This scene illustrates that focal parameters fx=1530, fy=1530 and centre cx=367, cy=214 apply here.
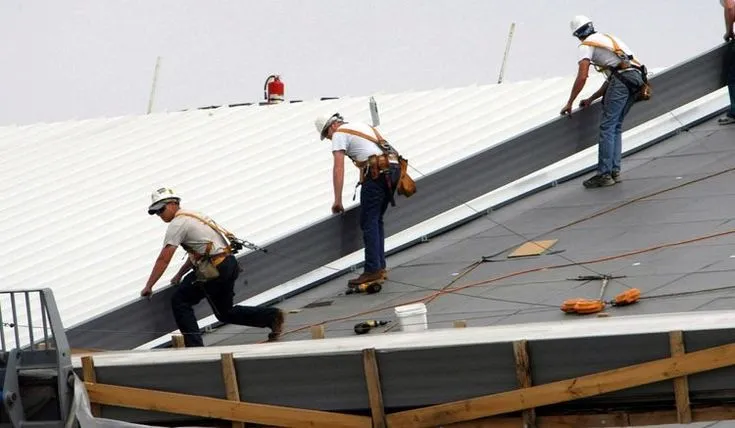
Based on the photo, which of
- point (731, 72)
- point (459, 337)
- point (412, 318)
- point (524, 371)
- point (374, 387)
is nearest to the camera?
point (524, 371)

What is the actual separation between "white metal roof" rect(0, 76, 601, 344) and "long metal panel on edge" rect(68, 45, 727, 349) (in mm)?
457

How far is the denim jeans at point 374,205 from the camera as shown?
1337cm

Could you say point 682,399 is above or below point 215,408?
below

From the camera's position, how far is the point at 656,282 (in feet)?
39.4

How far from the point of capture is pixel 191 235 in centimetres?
1230

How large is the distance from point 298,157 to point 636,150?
4.02m

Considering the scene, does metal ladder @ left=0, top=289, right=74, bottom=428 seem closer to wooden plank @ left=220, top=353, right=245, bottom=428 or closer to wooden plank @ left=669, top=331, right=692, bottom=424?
wooden plank @ left=220, top=353, right=245, bottom=428

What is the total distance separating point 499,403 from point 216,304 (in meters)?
4.25

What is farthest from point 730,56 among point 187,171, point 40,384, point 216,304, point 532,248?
point 40,384

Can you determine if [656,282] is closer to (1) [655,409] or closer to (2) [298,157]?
(1) [655,409]

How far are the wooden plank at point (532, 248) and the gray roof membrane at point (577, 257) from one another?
0.31 feet

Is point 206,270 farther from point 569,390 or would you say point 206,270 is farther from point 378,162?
point 569,390

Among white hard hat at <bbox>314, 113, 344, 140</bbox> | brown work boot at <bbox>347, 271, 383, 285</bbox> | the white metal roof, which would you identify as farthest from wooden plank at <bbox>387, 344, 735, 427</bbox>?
the white metal roof

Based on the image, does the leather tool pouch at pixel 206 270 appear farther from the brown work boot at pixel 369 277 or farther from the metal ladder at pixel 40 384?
the metal ladder at pixel 40 384
